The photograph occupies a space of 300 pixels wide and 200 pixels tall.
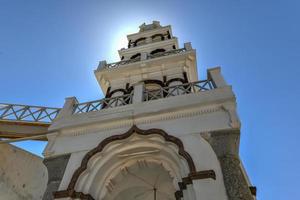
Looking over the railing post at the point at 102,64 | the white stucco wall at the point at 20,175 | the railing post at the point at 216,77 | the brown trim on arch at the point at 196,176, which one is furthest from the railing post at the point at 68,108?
the railing post at the point at 102,64

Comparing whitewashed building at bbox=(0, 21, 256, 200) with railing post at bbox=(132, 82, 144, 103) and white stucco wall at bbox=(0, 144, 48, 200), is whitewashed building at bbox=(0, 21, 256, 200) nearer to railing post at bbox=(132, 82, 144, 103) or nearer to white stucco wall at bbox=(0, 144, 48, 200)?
railing post at bbox=(132, 82, 144, 103)

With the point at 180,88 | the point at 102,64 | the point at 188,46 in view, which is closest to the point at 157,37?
the point at 188,46

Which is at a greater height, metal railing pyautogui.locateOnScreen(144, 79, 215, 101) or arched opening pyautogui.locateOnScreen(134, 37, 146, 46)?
arched opening pyautogui.locateOnScreen(134, 37, 146, 46)

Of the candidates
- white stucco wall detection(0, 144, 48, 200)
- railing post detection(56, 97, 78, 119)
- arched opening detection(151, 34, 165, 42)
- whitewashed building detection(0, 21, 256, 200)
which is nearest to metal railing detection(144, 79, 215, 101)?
whitewashed building detection(0, 21, 256, 200)

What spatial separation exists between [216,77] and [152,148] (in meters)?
2.71

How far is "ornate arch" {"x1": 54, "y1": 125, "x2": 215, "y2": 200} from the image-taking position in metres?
4.64

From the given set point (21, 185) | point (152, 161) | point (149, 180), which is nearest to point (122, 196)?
point (149, 180)

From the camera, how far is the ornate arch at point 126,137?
464 cm

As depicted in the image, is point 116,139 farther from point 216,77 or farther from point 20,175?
point 20,175

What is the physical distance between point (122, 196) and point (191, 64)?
8065 mm

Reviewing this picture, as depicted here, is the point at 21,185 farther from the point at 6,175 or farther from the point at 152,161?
the point at 152,161

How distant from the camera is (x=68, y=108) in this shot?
24.1 ft

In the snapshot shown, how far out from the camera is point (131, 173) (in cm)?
667

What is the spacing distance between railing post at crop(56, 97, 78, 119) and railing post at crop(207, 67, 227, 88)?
4.34 meters
